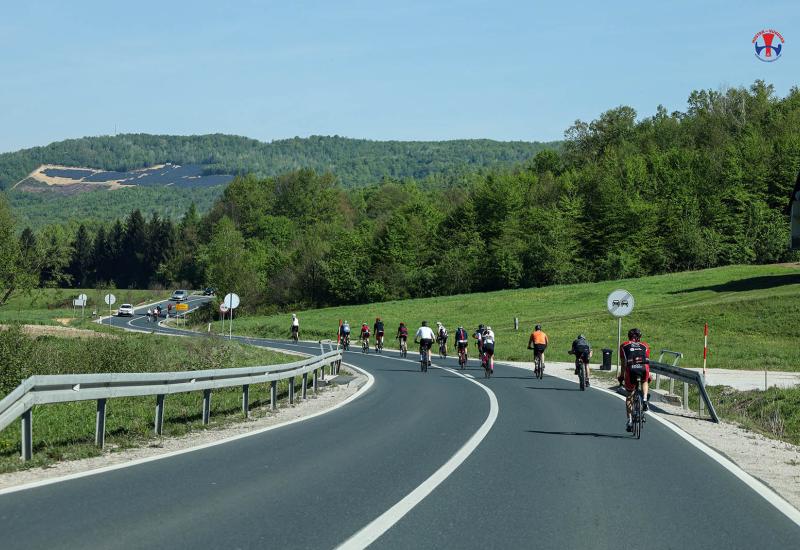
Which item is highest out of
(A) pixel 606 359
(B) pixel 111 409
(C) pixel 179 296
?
(B) pixel 111 409

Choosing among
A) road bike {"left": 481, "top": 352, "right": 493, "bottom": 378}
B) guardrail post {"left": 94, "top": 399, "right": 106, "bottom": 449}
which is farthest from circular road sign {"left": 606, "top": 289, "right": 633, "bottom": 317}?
guardrail post {"left": 94, "top": 399, "right": 106, "bottom": 449}

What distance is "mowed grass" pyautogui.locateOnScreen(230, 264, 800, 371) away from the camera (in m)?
45.9

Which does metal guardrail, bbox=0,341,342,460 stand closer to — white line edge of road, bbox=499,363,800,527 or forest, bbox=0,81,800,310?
white line edge of road, bbox=499,363,800,527

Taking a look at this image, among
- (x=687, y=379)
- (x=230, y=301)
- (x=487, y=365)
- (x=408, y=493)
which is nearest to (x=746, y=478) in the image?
(x=408, y=493)

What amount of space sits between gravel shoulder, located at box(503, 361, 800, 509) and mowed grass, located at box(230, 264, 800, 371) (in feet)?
57.2

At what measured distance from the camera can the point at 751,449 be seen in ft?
45.0

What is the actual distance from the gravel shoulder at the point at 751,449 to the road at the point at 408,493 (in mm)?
418

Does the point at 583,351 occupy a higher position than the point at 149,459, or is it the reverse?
the point at 149,459

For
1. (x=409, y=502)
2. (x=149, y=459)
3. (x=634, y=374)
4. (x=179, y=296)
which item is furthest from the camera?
(x=179, y=296)

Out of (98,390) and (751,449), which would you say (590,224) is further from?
(98,390)

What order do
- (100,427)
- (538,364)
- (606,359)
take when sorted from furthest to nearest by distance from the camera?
(606,359)
(538,364)
(100,427)

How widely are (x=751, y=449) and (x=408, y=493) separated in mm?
6723

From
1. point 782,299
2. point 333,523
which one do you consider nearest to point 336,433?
point 333,523

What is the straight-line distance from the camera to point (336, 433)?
14250mm
